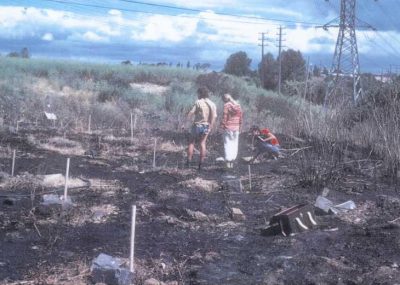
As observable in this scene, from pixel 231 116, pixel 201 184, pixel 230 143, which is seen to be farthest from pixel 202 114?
pixel 201 184

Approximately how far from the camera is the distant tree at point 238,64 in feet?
197

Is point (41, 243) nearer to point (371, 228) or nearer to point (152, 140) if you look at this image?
point (371, 228)

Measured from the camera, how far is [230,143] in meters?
12.5

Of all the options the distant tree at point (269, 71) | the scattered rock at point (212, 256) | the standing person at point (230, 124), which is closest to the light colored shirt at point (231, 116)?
the standing person at point (230, 124)

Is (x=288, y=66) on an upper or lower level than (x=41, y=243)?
upper

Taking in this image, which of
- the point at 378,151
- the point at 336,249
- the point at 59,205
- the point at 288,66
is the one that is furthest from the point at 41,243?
the point at 288,66

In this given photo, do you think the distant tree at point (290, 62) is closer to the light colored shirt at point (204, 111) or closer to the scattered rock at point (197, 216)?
the light colored shirt at point (204, 111)

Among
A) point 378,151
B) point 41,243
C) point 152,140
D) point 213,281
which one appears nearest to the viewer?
point 213,281

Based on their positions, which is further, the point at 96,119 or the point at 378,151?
the point at 96,119

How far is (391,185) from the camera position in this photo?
1102 cm

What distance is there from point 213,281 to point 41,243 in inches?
81.1

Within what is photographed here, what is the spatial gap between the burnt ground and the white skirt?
34cm

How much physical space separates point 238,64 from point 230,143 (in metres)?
48.9

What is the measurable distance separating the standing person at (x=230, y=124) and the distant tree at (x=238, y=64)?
1890 inches
